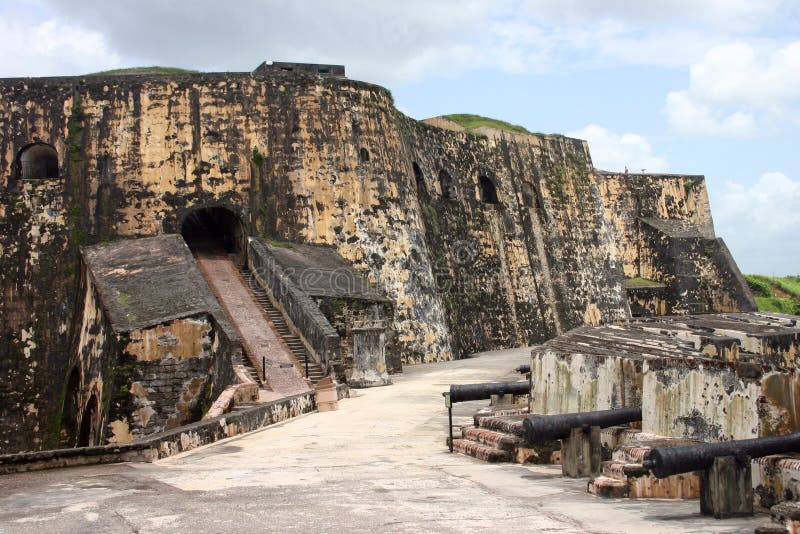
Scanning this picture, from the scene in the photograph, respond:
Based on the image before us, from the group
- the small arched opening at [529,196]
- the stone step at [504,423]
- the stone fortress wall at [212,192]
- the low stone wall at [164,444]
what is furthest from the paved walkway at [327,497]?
the small arched opening at [529,196]

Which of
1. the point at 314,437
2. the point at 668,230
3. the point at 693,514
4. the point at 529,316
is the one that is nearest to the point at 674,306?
the point at 668,230

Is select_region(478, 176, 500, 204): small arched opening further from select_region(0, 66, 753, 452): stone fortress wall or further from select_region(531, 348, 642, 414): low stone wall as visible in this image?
select_region(531, 348, 642, 414): low stone wall

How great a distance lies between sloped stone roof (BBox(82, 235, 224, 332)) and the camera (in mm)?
16375

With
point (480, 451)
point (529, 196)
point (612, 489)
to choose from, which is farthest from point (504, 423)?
point (529, 196)

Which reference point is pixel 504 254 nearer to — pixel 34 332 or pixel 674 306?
pixel 674 306

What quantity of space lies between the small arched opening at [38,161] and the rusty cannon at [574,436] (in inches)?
709

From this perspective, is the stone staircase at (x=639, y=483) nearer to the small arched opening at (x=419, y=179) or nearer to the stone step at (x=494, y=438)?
the stone step at (x=494, y=438)

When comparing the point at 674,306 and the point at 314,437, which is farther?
the point at 674,306

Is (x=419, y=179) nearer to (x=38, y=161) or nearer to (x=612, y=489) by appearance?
(x=38, y=161)

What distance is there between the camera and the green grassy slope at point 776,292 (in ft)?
154

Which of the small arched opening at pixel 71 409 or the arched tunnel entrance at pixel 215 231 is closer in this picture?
the small arched opening at pixel 71 409

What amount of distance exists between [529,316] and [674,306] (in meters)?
9.97

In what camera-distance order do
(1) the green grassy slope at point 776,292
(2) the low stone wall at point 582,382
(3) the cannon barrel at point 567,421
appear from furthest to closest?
(1) the green grassy slope at point 776,292, (2) the low stone wall at point 582,382, (3) the cannon barrel at point 567,421

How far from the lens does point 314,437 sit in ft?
35.3
